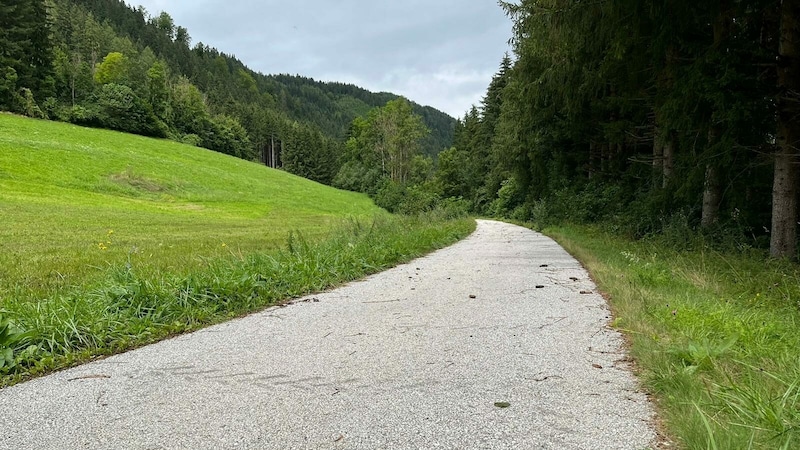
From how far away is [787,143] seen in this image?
7285 millimetres

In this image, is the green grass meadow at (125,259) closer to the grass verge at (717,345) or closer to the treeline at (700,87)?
the grass verge at (717,345)

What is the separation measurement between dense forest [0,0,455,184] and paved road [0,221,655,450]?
52385 mm

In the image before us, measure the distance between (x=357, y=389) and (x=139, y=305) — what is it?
2708mm

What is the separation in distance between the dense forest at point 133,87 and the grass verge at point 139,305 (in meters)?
50.1

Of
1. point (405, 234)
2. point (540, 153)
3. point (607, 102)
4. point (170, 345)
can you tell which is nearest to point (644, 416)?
point (170, 345)

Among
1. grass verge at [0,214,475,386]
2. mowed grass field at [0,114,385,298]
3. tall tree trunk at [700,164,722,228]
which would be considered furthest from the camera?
tall tree trunk at [700,164,722,228]

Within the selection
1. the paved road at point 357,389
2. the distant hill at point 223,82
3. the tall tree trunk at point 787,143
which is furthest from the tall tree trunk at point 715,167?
the distant hill at point 223,82

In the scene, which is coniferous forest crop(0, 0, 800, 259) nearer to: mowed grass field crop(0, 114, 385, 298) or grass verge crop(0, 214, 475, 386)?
grass verge crop(0, 214, 475, 386)

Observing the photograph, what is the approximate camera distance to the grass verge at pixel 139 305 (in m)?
3.32

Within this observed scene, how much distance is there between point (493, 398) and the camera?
2.47 metres

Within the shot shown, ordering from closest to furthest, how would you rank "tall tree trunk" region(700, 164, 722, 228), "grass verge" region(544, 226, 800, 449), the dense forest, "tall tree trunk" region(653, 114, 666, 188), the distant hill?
"grass verge" region(544, 226, 800, 449) < "tall tree trunk" region(700, 164, 722, 228) < "tall tree trunk" region(653, 114, 666, 188) < the dense forest < the distant hill

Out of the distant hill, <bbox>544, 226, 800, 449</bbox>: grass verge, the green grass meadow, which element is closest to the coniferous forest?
<bbox>544, 226, 800, 449</bbox>: grass verge

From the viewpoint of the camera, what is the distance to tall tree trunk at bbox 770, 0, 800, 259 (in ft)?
23.6

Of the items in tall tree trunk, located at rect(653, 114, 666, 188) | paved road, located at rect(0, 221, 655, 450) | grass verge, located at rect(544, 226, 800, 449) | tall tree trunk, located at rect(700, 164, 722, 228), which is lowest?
paved road, located at rect(0, 221, 655, 450)
